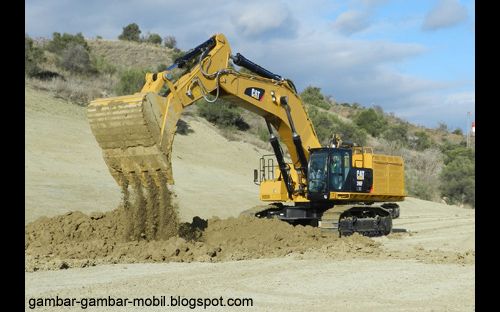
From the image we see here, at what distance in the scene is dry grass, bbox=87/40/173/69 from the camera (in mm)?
77625

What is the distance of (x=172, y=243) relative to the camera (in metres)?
15.8

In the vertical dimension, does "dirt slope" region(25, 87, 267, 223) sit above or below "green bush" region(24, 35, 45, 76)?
below

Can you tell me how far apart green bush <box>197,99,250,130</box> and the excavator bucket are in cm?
3693

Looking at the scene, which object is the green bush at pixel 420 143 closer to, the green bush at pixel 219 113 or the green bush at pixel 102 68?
the green bush at pixel 219 113

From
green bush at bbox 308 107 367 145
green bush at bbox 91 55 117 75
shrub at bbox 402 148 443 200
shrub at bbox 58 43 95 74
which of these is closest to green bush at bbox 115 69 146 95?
shrub at bbox 58 43 95 74

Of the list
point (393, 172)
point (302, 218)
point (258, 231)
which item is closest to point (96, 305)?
point (258, 231)

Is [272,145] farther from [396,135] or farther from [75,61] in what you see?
[396,135]

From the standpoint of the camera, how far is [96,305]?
1031cm

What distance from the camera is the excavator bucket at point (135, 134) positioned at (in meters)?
15.5

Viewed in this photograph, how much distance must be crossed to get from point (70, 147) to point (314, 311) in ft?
94.7

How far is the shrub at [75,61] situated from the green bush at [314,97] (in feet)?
95.9

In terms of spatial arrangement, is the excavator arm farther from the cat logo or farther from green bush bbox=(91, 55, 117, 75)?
green bush bbox=(91, 55, 117, 75)

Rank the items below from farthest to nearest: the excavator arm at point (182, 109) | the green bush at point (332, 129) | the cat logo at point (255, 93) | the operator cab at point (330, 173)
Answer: the green bush at point (332, 129), the operator cab at point (330, 173), the cat logo at point (255, 93), the excavator arm at point (182, 109)

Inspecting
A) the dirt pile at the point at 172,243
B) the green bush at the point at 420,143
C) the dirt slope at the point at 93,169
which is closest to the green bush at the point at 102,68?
the dirt slope at the point at 93,169
